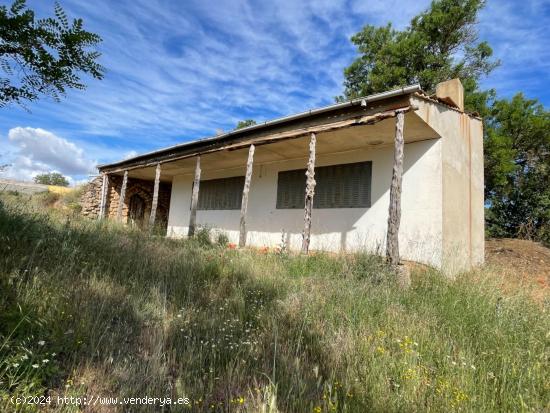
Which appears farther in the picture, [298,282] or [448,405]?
[298,282]

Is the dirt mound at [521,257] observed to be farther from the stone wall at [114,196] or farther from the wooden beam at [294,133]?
the stone wall at [114,196]

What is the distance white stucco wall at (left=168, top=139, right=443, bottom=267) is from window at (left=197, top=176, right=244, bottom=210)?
0.38 metres

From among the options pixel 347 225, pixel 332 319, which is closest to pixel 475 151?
pixel 347 225

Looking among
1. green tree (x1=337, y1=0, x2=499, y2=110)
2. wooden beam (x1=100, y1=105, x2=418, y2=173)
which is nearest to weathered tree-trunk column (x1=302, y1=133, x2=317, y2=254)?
wooden beam (x1=100, y1=105, x2=418, y2=173)

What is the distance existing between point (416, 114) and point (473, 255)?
3.84 meters

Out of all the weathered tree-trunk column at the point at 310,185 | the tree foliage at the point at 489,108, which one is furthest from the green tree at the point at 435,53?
the weathered tree-trunk column at the point at 310,185

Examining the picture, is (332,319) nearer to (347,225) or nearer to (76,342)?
(76,342)

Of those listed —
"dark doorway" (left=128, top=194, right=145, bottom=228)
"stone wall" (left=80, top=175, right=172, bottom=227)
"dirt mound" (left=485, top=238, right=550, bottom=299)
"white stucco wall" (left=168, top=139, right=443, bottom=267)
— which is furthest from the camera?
"dark doorway" (left=128, top=194, right=145, bottom=228)

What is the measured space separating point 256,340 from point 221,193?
34.5 feet

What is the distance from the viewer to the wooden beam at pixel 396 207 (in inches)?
238

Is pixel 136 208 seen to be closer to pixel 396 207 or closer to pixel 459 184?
pixel 396 207

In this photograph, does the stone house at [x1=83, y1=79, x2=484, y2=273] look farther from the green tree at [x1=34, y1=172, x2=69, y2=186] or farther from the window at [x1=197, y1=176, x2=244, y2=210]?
the green tree at [x1=34, y1=172, x2=69, y2=186]

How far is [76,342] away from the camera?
2492 millimetres

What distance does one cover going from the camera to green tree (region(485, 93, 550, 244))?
13570 mm
